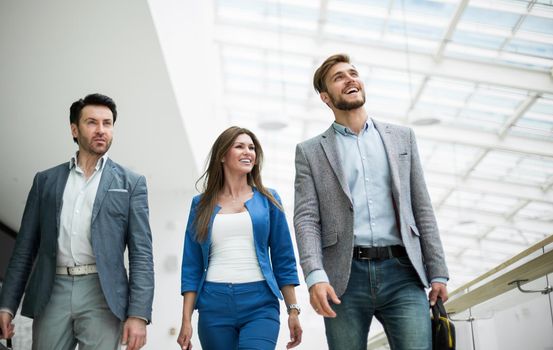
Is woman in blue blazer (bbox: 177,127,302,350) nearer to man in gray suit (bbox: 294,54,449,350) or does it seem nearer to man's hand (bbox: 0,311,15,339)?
man in gray suit (bbox: 294,54,449,350)

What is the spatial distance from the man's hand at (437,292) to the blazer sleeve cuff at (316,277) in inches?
18.0

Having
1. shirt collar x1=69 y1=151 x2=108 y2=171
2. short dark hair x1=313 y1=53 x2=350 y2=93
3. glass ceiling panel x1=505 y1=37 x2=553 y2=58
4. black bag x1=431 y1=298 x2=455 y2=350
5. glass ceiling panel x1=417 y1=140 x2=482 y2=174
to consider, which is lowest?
black bag x1=431 y1=298 x2=455 y2=350

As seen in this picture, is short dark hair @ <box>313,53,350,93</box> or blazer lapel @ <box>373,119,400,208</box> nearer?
blazer lapel @ <box>373,119,400,208</box>

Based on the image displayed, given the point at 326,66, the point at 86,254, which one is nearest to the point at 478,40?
the point at 326,66

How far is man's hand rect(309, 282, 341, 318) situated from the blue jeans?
13cm

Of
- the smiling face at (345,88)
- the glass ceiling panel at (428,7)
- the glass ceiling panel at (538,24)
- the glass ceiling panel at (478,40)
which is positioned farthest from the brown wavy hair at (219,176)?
the glass ceiling panel at (478,40)

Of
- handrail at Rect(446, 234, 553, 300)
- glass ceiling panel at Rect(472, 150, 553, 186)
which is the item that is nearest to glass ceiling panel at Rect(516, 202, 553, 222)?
glass ceiling panel at Rect(472, 150, 553, 186)

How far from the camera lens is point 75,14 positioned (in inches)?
281

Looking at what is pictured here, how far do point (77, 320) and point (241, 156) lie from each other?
1236mm

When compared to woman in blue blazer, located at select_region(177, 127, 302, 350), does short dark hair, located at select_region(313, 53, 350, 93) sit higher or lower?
higher

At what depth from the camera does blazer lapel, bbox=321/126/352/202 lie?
287 centimetres

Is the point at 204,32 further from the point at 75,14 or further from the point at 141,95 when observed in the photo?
the point at 75,14

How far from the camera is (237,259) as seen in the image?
3281mm

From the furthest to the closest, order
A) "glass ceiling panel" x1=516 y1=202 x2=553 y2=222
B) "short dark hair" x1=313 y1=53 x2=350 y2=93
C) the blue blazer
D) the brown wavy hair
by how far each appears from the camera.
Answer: "glass ceiling panel" x1=516 y1=202 x2=553 y2=222
the brown wavy hair
the blue blazer
"short dark hair" x1=313 y1=53 x2=350 y2=93
